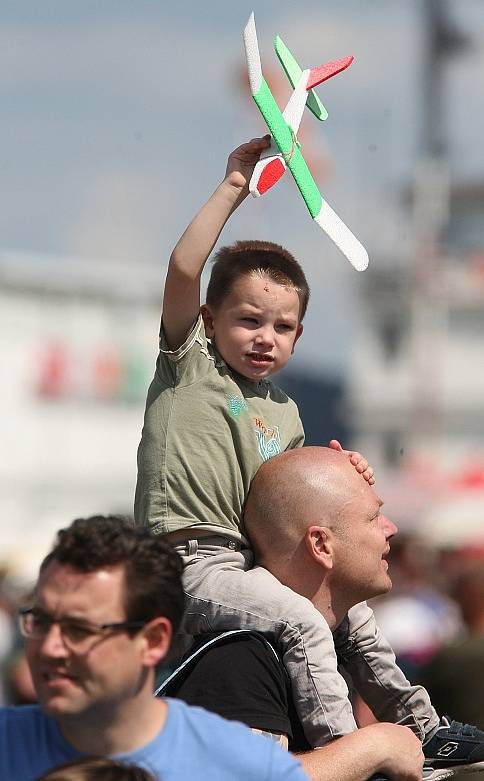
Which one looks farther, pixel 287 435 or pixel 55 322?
pixel 55 322

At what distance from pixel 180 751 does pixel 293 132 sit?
151 cm

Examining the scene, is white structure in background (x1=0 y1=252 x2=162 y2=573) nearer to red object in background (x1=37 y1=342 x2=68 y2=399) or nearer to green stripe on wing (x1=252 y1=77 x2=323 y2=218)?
red object in background (x1=37 y1=342 x2=68 y2=399)

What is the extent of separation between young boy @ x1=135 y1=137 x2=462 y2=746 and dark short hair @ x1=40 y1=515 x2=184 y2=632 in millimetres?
634

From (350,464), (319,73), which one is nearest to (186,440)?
(350,464)

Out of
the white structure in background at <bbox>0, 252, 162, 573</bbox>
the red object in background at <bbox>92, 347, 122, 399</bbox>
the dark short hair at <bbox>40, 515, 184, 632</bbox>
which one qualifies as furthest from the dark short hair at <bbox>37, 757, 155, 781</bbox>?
the red object in background at <bbox>92, 347, 122, 399</bbox>

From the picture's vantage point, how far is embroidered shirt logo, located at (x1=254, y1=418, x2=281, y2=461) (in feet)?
11.9

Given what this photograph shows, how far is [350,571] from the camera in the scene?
3553 mm

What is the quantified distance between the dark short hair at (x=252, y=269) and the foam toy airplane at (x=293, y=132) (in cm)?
19

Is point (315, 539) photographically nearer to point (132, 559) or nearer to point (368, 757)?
point (368, 757)

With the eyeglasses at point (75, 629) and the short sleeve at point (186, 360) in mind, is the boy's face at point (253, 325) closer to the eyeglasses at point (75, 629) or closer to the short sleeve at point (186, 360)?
the short sleeve at point (186, 360)

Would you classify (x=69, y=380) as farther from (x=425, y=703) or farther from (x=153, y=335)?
(x=425, y=703)

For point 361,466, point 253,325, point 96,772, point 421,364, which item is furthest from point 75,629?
point 421,364

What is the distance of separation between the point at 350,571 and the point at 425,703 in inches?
21.1

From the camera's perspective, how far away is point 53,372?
129 feet
